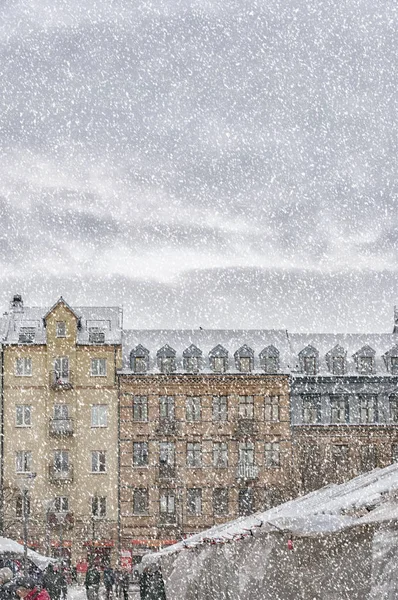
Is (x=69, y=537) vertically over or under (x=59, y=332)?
under

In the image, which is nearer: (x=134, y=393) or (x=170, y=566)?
(x=170, y=566)

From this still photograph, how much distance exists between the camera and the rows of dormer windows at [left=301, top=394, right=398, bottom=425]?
207 feet

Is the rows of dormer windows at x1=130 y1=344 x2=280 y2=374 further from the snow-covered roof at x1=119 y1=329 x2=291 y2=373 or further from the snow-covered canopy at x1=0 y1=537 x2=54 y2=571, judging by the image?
the snow-covered canopy at x1=0 y1=537 x2=54 y2=571

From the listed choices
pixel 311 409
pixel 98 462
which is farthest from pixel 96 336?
pixel 311 409

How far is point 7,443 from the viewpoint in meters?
62.8

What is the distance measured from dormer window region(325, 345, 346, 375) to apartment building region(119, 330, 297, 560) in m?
2.66

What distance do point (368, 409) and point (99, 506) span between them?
54.7 feet

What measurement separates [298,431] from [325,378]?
139 inches

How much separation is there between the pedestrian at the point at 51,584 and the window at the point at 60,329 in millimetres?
27497

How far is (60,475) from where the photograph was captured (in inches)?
2447

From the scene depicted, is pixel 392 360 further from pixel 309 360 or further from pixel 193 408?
pixel 193 408

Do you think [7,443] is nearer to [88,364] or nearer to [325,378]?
[88,364]

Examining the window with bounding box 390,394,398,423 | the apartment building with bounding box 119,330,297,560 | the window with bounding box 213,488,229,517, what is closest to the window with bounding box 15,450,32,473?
the apartment building with bounding box 119,330,297,560

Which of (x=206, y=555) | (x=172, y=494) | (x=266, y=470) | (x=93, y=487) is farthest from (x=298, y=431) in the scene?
(x=206, y=555)
